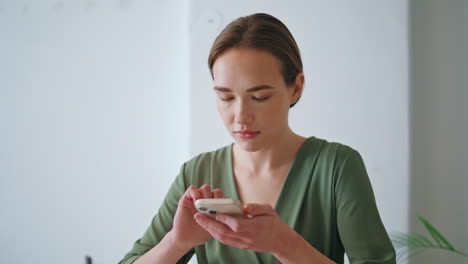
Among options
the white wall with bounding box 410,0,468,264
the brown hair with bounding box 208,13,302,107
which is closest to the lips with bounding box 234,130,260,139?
the brown hair with bounding box 208,13,302,107

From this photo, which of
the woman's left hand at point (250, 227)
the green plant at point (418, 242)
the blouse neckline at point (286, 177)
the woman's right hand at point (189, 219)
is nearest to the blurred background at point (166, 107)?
the green plant at point (418, 242)

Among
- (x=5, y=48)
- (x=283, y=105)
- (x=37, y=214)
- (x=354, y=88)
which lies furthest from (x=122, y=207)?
(x=283, y=105)

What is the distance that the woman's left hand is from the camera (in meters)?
0.78

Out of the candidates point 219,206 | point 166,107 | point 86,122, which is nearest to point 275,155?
point 219,206

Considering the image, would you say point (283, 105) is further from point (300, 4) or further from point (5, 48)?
Result: point (5, 48)

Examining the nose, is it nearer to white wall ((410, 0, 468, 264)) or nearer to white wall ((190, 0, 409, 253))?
white wall ((190, 0, 409, 253))

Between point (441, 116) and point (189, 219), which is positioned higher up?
point (441, 116)

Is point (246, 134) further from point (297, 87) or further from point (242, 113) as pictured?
point (297, 87)

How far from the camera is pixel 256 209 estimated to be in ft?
2.59

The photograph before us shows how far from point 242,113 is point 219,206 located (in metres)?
0.26

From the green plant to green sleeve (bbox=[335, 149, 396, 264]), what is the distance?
2.43 ft

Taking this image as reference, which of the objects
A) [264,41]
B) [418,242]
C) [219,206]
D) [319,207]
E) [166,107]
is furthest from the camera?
[166,107]

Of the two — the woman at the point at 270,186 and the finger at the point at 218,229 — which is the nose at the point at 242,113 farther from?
the finger at the point at 218,229

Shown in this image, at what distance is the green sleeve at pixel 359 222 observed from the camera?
0.94 metres
